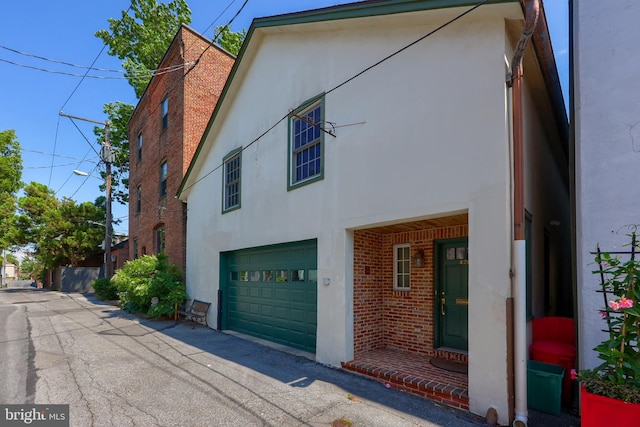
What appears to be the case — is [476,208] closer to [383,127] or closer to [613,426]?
[383,127]

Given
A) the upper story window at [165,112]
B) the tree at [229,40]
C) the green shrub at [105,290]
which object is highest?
the tree at [229,40]

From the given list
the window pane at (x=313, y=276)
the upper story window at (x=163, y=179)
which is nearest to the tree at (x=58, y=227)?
the upper story window at (x=163, y=179)

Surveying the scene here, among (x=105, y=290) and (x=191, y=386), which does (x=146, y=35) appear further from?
(x=191, y=386)

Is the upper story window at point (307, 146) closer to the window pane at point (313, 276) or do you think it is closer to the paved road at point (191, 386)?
the window pane at point (313, 276)

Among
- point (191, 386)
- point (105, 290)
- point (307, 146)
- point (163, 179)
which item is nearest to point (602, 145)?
point (307, 146)

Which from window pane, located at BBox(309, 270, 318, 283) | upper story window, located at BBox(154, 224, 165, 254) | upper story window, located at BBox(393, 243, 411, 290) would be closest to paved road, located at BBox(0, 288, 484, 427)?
window pane, located at BBox(309, 270, 318, 283)

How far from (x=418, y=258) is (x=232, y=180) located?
240 inches

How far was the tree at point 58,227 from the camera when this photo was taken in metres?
23.9

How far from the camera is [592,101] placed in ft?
15.3

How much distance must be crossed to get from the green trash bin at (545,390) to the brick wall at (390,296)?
2.10 metres

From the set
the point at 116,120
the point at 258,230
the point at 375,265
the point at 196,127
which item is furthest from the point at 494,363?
the point at 116,120

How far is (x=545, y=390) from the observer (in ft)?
15.0

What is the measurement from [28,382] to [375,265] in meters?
6.16

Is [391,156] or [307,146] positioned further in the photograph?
[307,146]
